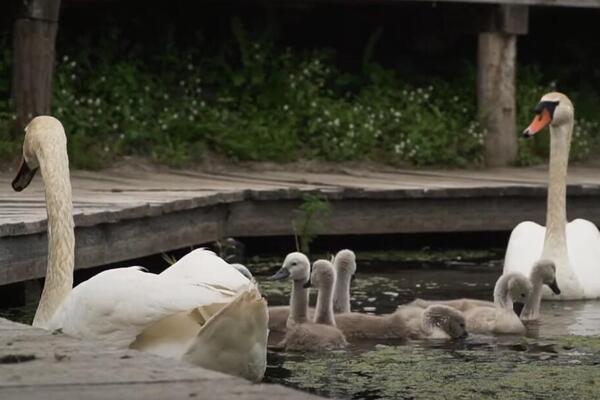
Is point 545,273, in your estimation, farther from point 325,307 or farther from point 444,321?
point 325,307

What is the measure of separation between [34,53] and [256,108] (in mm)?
2586

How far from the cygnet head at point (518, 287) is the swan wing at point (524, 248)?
0.57m

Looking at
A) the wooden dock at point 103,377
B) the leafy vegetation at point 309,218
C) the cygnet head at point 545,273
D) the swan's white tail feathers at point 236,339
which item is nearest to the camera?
the wooden dock at point 103,377

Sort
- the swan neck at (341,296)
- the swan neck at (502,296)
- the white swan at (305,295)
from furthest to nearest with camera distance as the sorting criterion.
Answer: the swan neck at (341,296)
the swan neck at (502,296)
the white swan at (305,295)

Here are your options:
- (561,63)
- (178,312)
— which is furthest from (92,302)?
(561,63)

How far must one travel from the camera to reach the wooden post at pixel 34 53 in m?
12.2

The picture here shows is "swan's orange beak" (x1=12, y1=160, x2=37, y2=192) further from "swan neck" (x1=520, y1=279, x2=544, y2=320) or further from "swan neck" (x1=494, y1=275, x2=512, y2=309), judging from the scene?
"swan neck" (x1=520, y1=279, x2=544, y2=320)

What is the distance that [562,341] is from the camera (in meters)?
8.10

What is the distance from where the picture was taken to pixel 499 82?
14.4 m

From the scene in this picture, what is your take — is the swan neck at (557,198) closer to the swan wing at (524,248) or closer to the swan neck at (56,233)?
the swan wing at (524,248)

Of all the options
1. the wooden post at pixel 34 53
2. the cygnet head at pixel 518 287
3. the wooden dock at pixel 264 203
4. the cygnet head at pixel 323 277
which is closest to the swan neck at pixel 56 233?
the cygnet head at pixel 323 277

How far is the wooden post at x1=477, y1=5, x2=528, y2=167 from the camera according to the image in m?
14.2

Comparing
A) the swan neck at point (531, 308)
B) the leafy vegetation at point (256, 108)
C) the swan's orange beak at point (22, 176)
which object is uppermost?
the leafy vegetation at point (256, 108)

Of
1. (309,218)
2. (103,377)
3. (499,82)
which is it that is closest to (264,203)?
(309,218)
